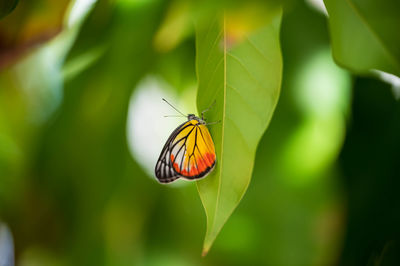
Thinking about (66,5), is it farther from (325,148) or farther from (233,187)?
(325,148)

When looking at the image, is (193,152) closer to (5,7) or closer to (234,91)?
(234,91)

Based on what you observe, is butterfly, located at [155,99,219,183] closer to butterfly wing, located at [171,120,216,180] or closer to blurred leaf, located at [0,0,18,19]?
butterfly wing, located at [171,120,216,180]

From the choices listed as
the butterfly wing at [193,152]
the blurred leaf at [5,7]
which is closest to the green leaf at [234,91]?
the butterfly wing at [193,152]

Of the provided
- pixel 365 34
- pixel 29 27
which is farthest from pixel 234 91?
pixel 29 27

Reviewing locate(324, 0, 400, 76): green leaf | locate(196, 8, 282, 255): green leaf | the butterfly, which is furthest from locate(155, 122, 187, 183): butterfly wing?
locate(324, 0, 400, 76): green leaf

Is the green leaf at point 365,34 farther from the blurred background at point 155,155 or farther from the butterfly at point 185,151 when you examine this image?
the blurred background at point 155,155

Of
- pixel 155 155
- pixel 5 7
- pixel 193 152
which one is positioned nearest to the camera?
pixel 5 7

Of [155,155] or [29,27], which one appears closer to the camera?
[29,27]

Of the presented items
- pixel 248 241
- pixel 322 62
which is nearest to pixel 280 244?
pixel 248 241
